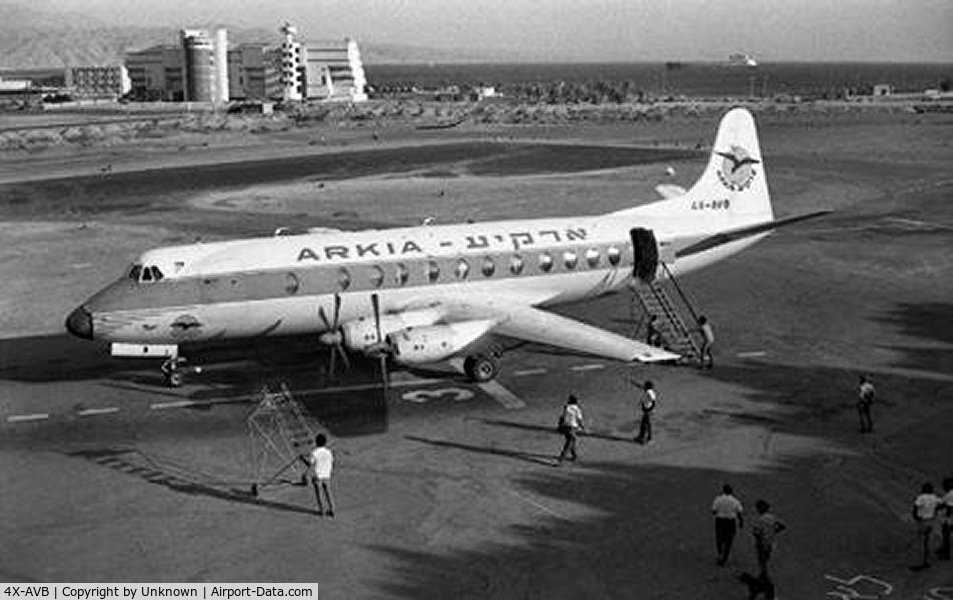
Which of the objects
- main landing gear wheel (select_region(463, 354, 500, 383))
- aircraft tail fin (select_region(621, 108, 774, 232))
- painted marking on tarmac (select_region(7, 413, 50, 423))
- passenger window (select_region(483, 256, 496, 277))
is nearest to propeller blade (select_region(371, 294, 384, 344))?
main landing gear wheel (select_region(463, 354, 500, 383))

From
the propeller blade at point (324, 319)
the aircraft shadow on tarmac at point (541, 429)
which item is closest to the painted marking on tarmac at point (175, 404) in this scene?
the propeller blade at point (324, 319)

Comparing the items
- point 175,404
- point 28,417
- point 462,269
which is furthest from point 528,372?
point 28,417

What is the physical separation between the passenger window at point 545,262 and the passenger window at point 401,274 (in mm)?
4734

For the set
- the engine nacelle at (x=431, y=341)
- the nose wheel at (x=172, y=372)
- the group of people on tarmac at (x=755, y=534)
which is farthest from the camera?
the nose wheel at (x=172, y=372)

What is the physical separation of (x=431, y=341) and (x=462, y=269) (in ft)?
14.5

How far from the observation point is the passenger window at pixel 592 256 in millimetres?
33688

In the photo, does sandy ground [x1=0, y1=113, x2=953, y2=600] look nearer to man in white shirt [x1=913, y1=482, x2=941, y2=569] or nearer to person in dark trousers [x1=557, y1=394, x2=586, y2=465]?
man in white shirt [x1=913, y1=482, x2=941, y2=569]

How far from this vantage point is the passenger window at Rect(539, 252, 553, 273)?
3309 centimetres

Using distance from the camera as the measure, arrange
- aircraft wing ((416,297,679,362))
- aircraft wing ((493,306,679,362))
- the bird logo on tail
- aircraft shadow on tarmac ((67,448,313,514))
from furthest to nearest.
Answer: the bird logo on tail
aircraft wing ((416,297,679,362))
aircraft wing ((493,306,679,362))
aircraft shadow on tarmac ((67,448,313,514))

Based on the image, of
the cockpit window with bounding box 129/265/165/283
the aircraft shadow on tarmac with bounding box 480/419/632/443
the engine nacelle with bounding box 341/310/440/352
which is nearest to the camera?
the aircraft shadow on tarmac with bounding box 480/419/632/443

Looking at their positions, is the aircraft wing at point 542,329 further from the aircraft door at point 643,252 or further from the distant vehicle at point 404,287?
the aircraft door at point 643,252

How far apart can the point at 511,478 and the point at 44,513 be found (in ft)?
34.8

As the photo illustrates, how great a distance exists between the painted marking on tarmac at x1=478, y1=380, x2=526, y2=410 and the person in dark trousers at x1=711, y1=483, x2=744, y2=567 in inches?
402

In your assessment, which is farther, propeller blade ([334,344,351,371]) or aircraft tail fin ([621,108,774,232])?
aircraft tail fin ([621,108,774,232])
